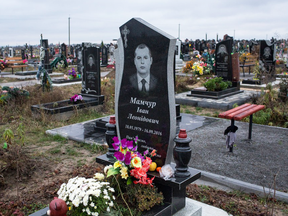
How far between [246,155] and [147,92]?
3084mm

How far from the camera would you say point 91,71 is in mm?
10719

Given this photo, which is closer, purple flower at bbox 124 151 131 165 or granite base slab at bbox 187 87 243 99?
purple flower at bbox 124 151 131 165

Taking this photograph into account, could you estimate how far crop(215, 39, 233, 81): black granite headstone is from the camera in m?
12.7

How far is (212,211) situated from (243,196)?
0.77 meters

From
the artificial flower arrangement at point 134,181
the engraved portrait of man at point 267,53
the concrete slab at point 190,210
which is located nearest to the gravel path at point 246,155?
the concrete slab at point 190,210

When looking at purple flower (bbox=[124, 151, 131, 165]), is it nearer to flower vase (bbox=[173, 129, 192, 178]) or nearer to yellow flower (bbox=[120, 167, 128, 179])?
yellow flower (bbox=[120, 167, 128, 179])

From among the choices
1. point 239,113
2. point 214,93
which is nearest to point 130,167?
point 239,113

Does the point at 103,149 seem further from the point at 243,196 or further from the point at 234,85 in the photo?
the point at 234,85

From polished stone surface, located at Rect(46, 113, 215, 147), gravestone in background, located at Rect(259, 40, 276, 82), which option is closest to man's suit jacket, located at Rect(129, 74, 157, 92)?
polished stone surface, located at Rect(46, 113, 215, 147)

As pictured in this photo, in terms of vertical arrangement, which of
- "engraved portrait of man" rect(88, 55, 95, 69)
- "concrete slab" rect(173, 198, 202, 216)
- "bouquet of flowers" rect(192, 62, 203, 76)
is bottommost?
"concrete slab" rect(173, 198, 202, 216)

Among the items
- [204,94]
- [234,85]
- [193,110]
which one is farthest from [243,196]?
[234,85]

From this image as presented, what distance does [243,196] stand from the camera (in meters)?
4.48

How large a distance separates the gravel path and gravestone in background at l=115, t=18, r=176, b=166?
157 centimetres

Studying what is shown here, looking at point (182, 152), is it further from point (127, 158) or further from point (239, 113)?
point (239, 113)
